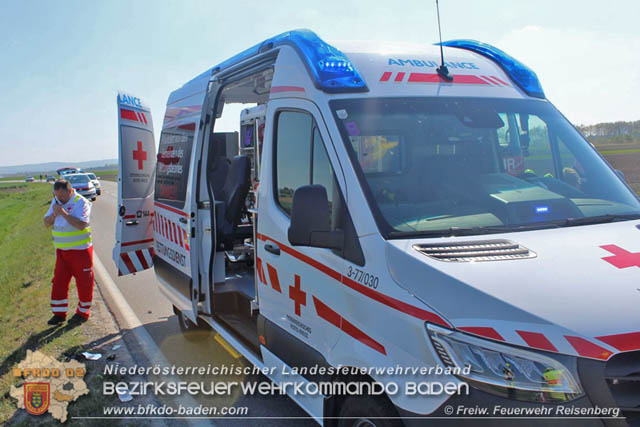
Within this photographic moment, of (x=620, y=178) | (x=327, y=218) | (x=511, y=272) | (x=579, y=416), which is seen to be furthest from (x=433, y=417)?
(x=620, y=178)

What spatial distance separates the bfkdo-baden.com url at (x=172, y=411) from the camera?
4.17 meters

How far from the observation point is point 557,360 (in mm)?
1991

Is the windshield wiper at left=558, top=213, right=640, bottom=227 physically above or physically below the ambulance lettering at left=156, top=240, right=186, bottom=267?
above

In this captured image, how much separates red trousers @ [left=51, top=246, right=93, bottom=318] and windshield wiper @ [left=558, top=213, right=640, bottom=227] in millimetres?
5708

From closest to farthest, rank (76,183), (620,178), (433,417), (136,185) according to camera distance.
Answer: (433,417)
(620,178)
(136,185)
(76,183)

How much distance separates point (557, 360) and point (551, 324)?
0.13 meters

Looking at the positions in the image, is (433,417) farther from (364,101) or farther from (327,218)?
(364,101)

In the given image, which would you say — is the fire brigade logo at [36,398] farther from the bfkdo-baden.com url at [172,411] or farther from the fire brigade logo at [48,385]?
the bfkdo-baden.com url at [172,411]

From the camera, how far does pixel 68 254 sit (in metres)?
6.52

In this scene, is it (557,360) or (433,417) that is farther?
(433,417)

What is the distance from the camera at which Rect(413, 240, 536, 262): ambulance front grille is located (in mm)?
2387

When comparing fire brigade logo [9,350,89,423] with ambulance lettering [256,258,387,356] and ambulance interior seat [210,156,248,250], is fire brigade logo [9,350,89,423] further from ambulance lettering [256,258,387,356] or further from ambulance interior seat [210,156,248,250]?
ambulance lettering [256,258,387,356]

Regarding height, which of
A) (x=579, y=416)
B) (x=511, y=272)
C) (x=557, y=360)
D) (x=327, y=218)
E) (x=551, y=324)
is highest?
(x=327, y=218)

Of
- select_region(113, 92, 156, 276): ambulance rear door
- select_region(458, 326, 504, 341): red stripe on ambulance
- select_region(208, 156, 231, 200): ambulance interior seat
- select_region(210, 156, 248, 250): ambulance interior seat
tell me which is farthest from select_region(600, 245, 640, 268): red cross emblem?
select_region(113, 92, 156, 276): ambulance rear door
